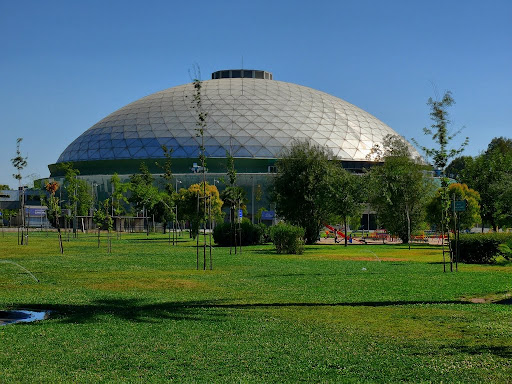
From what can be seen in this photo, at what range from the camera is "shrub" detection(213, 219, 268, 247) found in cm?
4928

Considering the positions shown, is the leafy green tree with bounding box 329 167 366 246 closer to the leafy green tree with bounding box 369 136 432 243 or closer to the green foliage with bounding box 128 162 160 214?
the leafy green tree with bounding box 369 136 432 243

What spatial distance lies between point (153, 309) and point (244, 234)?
3610 cm

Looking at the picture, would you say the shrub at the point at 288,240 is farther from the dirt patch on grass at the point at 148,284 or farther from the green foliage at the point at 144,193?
the green foliage at the point at 144,193

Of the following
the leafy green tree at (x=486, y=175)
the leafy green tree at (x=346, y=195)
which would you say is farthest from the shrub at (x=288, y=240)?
the leafy green tree at (x=486, y=175)

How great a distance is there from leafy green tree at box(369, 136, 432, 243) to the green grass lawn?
3393cm

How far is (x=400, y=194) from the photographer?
184 feet

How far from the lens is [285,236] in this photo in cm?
Answer: 3812

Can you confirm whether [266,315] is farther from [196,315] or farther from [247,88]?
[247,88]

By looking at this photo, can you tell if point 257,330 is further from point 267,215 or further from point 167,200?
point 267,215

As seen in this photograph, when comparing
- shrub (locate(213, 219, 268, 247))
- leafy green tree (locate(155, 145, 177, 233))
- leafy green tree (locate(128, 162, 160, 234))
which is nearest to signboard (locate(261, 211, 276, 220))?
leafy green tree (locate(155, 145, 177, 233))

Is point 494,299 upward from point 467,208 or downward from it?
downward

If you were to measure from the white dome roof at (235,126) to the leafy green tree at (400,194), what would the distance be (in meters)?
29.3

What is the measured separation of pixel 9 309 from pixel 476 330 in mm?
10028

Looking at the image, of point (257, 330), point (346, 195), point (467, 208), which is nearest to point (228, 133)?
point (346, 195)
